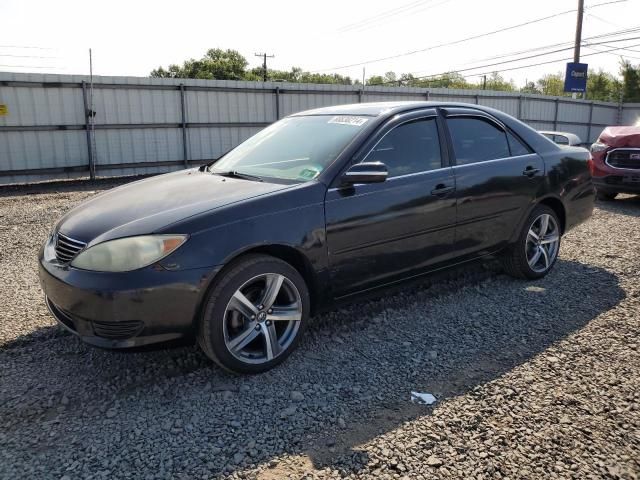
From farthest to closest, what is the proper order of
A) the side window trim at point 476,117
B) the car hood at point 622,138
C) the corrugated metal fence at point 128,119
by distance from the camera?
1. the corrugated metal fence at point 128,119
2. the car hood at point 622,138
3. the side window trim at point 476,117

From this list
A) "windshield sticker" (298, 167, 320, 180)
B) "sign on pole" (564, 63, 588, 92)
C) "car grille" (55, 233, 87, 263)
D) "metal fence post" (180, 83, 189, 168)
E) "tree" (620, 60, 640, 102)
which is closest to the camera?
"car grille" (55, 233, 87, 263)

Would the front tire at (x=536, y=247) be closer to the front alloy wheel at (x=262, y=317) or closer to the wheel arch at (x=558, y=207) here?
the wheel arch at (x=558, y=207)

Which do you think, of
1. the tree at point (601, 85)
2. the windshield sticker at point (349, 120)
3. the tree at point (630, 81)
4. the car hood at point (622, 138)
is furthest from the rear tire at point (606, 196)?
the tree at point (601, 85)

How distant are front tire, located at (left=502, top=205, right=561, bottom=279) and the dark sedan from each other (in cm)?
2

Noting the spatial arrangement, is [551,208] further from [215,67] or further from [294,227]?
[215,67]

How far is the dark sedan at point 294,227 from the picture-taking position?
2.85m

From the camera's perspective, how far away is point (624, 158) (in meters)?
8.76

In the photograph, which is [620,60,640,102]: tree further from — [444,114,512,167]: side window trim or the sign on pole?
[444,114,512,167]: side window trim

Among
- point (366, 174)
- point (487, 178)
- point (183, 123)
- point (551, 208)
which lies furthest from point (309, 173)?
point (183, 123)

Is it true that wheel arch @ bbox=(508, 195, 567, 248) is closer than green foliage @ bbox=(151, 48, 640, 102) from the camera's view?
Yes

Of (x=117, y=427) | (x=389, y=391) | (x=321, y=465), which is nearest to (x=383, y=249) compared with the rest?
(x=389, y=391)

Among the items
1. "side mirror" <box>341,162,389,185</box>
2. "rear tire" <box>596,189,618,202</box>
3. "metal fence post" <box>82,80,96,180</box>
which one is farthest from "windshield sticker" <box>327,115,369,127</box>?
"metal fence post" <box>82,80,96,180</box>

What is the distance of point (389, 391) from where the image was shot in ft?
9.93

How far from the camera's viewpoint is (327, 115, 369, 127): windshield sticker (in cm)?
384
